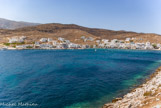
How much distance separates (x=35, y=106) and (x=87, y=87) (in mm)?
15124

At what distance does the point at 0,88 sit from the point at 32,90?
33.3ft

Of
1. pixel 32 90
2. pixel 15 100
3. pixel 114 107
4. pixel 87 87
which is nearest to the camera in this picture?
pixel 114 107

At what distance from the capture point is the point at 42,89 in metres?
30.1

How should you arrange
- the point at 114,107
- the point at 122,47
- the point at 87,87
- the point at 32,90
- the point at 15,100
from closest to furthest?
the point at 114,107 → the point at 15,100 → the point at 32,90 → the point at 87,87 → the point at 122,47

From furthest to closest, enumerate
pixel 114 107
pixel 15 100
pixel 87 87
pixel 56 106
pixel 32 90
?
1. pixel 87 87
2. pixel 32 90
3. pixel 15 100
4. pixel 56 106
5. pixel 114 107

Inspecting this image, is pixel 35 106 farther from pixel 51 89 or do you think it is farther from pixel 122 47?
pixel 122 47

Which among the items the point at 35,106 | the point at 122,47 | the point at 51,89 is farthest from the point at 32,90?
the point at 122,47

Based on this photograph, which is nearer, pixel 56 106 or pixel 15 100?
pixel 56 106

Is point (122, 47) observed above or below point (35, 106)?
above

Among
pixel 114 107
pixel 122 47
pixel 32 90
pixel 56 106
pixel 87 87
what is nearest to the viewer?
pixel 114 107

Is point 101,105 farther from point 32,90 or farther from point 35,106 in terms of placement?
point 32,90

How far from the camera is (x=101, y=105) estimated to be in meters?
22.7

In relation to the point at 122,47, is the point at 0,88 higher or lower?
lower

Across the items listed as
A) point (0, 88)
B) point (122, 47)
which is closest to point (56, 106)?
point (0, 88)
